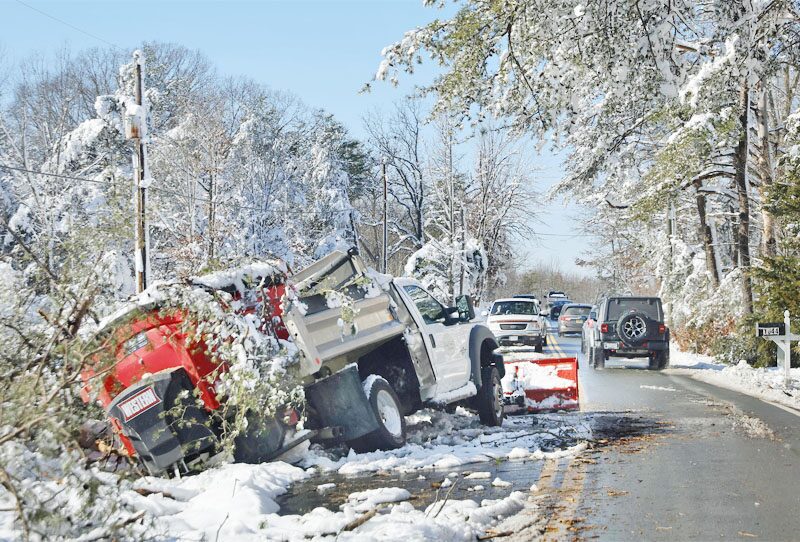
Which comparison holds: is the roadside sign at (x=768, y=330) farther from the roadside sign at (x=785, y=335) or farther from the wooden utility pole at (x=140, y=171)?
the wooden utility pole at (x=140, y=171)

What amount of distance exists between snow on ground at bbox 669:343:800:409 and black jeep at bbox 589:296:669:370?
2.80 ft

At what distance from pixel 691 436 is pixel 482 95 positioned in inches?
185

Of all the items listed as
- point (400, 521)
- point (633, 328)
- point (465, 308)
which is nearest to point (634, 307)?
point (633, 328)

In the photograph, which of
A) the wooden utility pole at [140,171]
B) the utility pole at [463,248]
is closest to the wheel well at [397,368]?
the wooden utility pole at [140,171]

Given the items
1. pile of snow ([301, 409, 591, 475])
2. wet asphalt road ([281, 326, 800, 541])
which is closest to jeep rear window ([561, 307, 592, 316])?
wet asphalt road ([281, 326, 800, 541])

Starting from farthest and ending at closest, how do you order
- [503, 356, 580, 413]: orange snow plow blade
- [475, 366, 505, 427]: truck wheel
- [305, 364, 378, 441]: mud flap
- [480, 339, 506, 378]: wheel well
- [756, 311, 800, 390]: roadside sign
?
[756, 311, 800, 390]: roadside sign
[503, 356, 580, 413]: orange snow plow blade
[480, 339, 506, 378]: wheel well
[475, 366, 505, 427]: truck wheel
[305, 364, 378, 441]: mud flap

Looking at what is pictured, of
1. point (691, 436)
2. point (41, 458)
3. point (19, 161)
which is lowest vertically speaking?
point (691, 436)

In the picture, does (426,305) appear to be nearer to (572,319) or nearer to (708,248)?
(708,248)

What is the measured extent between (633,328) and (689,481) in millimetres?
16101

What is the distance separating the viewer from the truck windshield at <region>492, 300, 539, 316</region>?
105 feet

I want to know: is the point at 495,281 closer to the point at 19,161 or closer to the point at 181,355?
the point at 19,161

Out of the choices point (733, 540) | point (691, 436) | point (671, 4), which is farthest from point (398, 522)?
point (671, 4)

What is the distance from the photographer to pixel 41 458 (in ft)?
15.0

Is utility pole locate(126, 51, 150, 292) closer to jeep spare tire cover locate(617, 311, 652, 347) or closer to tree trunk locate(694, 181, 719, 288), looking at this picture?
jeep spare tire cover locate(617, 311, 652, 347)
